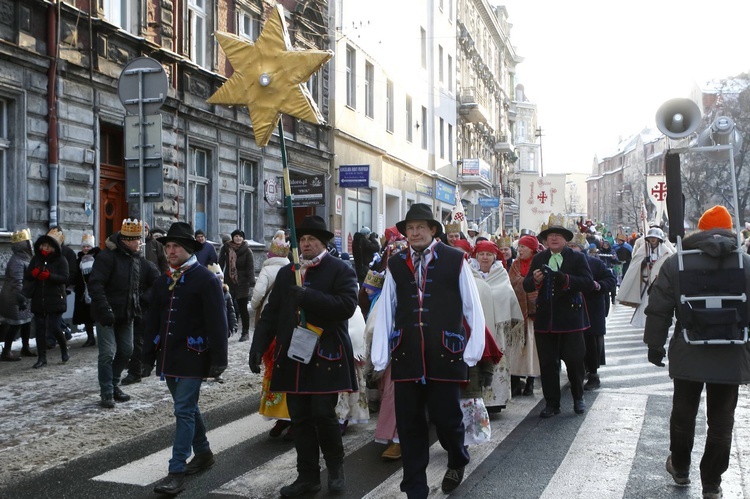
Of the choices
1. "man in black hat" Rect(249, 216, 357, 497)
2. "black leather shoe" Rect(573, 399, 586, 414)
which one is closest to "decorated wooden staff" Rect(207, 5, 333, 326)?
"man in black hat" Rect(249, 216, 357, 497)

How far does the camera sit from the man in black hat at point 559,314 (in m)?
7.93

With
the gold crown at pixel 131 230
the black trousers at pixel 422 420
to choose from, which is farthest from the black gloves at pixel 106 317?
the black trousers at pixel 422 420

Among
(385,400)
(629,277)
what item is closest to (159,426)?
(385,400)

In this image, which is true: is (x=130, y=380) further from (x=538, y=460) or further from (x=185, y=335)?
(x=538, y=460)

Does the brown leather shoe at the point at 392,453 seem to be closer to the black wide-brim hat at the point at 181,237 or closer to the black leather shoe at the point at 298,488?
the black leather shoe at the point at 298,488

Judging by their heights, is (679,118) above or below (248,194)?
below

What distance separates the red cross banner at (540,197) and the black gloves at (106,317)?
13282 mm

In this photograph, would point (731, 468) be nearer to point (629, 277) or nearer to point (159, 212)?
point (629, 277)

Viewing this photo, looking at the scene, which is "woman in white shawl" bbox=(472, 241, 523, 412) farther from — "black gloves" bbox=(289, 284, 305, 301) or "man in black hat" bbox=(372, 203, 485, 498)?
"black gloves" bbox=(289, 284, 305, 301)

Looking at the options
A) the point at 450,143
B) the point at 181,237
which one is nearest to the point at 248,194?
the point at 181,237

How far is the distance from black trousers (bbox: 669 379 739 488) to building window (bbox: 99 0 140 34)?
12.5 metres

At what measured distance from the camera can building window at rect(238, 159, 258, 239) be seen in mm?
19906

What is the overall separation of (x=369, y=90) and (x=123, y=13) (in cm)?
1397

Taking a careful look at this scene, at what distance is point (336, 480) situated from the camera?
17.8 feet
